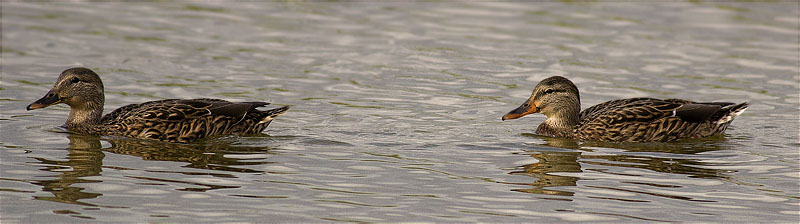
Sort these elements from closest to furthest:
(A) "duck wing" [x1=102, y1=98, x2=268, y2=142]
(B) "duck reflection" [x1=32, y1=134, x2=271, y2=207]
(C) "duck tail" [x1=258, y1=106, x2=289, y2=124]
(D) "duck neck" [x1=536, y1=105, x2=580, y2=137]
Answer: (B) "duck reflection" [x1=32, y1=134, x2=271, y2=207] → (A) "duck wing" [x1=102, y1=98, x2=268, y2=142] → (C) "duck tail" [x1=258, y1=106, x2=289, y2=124] → (D) "duck neck" [x1=536, y1=105, x2=580, y2=137]

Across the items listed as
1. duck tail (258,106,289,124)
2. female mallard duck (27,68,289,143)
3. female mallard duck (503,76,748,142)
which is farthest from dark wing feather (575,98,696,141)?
female mallard duck (27,68,289,143)

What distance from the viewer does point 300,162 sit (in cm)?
1138

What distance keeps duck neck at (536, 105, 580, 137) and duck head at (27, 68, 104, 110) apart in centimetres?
503

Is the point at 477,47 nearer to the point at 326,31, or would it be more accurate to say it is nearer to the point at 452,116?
the point at 326,31

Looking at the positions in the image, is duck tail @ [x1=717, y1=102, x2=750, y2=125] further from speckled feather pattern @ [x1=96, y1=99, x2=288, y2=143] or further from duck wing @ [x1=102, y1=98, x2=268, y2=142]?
duck wing @ [x1=102, y1=98, x2=268, y2=142]

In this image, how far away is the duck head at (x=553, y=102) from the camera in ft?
44.9

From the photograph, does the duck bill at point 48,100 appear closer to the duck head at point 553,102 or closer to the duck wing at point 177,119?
the duck wing at point 177,119

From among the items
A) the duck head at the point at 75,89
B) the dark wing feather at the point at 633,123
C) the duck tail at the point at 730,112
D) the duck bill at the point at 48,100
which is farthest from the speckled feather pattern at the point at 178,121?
the duck tail at the point at 730,112

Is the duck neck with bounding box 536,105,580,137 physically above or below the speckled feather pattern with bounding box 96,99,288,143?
below

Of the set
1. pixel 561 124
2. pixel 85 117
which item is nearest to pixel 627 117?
pixel 561 124

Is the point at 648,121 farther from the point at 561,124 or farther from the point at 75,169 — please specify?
the point at 75,169

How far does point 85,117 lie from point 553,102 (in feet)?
17.1

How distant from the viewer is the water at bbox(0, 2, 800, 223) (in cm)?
971

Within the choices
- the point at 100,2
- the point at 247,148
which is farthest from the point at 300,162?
the point at 100,2
